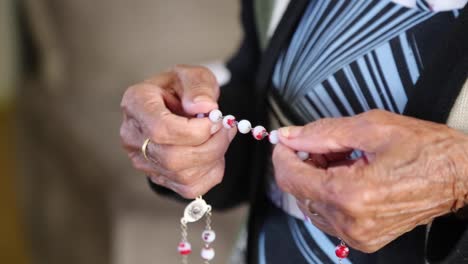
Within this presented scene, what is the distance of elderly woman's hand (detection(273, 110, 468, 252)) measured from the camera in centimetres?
51

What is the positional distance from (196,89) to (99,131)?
1.10 metres

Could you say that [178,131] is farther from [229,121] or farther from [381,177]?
[381,177]

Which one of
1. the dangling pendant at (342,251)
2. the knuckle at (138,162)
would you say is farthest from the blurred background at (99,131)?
the dangling pendant at (342,251)

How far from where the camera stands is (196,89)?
2.15ft

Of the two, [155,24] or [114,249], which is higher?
[155,24]

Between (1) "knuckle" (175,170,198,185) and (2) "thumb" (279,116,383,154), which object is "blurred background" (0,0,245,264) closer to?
(1) "knuckle" (175,170,198,185)

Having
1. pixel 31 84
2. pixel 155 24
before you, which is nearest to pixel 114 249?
pixel 155 24

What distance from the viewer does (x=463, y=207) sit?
0.56 m

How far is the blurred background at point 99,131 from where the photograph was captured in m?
1.55

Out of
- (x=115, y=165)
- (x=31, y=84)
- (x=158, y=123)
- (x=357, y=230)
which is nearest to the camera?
(x=357, y=230)

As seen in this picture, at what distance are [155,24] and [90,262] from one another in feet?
2.21

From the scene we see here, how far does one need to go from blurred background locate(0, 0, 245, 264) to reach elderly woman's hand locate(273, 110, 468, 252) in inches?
37.1

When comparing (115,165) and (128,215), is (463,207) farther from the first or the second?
(115,165)

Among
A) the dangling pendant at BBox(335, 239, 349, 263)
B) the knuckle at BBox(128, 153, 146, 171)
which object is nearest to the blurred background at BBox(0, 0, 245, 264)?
the knuckle at BBox(128, 153, 146, 171)
